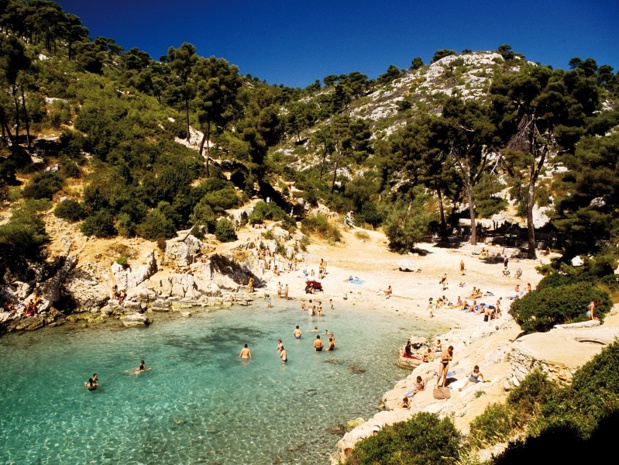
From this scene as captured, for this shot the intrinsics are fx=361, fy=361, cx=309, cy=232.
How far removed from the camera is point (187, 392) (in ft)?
50.0

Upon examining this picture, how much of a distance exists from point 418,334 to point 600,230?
453 inches

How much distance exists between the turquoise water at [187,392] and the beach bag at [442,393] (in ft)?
8.82

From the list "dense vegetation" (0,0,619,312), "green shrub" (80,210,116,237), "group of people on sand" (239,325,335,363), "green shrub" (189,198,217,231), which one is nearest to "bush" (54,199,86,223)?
"dense vegetation" (0,0,619,312)

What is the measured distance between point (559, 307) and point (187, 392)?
52.0ft

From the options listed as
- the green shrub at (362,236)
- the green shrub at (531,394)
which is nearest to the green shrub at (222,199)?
the green shrub at (362,236)

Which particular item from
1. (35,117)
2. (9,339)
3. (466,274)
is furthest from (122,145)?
(466,274)

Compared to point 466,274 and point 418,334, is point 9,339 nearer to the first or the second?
point 418,334

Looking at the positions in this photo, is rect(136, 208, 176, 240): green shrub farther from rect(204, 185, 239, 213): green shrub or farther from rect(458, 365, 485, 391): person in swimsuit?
rect(458, 365, 485, 391): person in swimsuit

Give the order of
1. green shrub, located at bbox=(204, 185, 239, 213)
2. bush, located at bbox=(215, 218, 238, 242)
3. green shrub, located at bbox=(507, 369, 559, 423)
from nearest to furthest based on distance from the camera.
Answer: green shrub, located at bbox=(507, 369, 559, 423) < bush, located at bbox=(215, 218, 238, 242) < green shrub, located at bbox=(204, 185, 239, 213)

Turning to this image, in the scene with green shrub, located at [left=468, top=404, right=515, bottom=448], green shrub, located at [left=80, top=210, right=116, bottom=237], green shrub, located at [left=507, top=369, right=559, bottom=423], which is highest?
green shrub, located at [left=80, top=210, right=116, bottom=237]

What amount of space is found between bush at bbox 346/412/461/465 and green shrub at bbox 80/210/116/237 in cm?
2696

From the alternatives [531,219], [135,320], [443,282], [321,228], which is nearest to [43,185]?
[135,320]

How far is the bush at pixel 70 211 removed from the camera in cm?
2888

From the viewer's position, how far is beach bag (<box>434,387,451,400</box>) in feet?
→ 42.3
